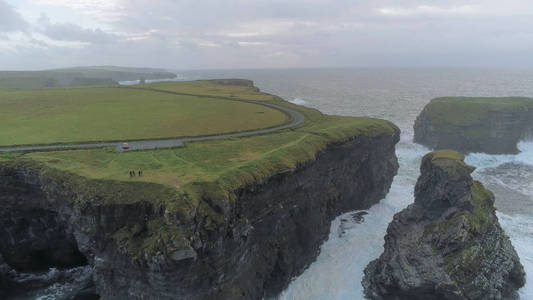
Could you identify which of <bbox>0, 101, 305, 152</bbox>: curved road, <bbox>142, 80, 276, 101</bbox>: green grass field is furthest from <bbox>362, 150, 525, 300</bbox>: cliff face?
<bbox>142, 80, 276, 101</bbox>: green grass field

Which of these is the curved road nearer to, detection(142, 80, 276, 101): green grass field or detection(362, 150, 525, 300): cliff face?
detection(362, 150, 525, 300): cliff face

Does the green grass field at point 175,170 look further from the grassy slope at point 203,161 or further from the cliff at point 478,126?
the cliff at point 478,126

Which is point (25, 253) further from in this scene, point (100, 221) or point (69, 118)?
point (69, 118)

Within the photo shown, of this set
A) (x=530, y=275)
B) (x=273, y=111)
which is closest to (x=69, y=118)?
(x=273, y=111)

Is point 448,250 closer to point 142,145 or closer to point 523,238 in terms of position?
point 523,238

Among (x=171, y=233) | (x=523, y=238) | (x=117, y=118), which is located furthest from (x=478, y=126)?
(x=171, y=233)

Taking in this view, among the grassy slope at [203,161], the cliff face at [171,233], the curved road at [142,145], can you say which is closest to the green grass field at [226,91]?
the curved road at [142,145]
